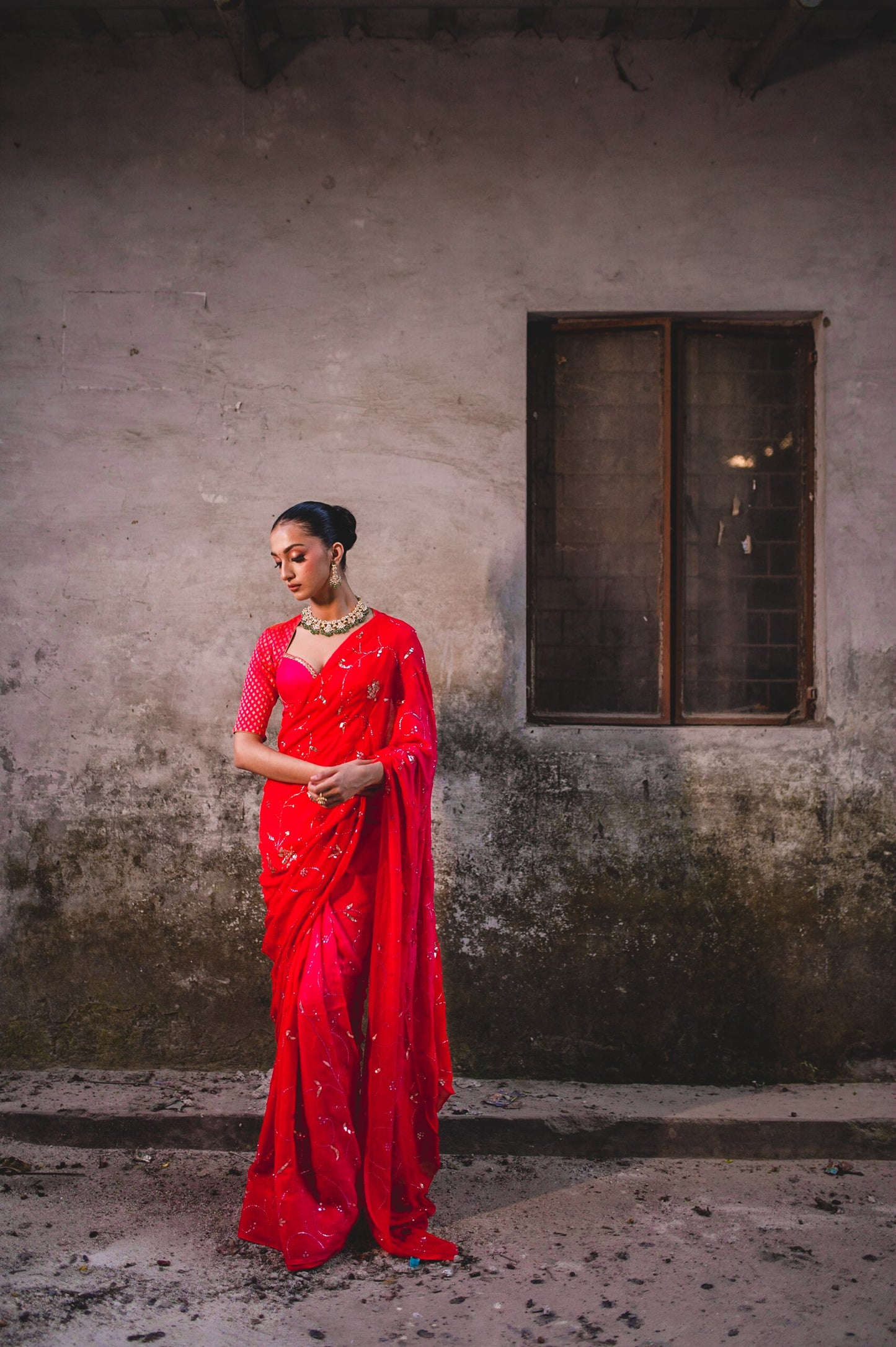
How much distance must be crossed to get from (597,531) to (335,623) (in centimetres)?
142

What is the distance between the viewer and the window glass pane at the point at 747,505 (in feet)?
12.3

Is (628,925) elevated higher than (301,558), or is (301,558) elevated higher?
(301,558)

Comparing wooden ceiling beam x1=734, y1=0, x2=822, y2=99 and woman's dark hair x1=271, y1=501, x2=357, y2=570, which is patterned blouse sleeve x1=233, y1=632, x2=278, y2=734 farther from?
wooden ceiling beam x1=734, y1=0, x2=822, y2=99

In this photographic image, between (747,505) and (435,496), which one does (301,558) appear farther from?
(747,505)

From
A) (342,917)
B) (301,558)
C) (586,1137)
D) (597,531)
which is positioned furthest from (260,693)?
(586,1137)

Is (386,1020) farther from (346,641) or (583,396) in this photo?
(583,396)

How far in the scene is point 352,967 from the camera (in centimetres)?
263

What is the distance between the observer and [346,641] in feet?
9.07

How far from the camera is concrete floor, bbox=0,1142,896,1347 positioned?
2244mm

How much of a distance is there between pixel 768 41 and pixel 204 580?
2820 millimetres

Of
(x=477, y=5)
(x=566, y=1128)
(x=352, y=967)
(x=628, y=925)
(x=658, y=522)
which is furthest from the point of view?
(x=658, y=522)

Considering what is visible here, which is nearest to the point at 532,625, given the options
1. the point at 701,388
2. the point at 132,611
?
the point at 701,388

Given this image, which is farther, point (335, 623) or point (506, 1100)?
point (506, 1100)

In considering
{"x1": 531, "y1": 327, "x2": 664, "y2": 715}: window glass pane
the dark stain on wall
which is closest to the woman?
the dark stain on wall
